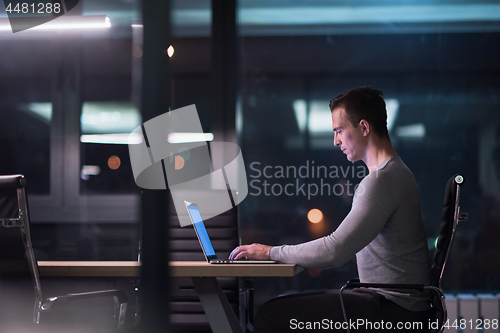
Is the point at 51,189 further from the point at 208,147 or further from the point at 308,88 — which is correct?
the point at 308,88

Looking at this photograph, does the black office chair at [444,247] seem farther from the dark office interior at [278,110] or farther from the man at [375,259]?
the dark office interior at [278,110]

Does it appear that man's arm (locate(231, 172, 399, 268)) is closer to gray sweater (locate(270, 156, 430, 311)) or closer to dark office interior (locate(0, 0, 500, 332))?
gray sweater (locate(270, 156, 430, 311))

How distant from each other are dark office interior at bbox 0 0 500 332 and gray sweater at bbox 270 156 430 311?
2135 millimetres

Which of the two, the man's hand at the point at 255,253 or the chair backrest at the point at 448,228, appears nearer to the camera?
the chair backrest at the point at 448,228

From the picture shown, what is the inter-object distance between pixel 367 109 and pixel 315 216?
221 cm

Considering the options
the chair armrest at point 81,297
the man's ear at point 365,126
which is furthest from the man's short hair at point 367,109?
the chair armrest at point 81,297

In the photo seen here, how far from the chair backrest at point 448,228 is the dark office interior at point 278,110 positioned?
209 cm

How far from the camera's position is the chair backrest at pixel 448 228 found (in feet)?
5.52

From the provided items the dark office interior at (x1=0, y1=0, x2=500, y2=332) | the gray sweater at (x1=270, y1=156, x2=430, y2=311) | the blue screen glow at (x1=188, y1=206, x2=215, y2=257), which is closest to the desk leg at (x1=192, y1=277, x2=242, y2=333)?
the blue screen glow at (x1=188, y1=206, x2=215, y2=257)

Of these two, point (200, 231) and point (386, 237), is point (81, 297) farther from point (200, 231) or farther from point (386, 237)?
point (386, 237)

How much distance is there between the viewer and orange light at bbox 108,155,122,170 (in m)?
4.06

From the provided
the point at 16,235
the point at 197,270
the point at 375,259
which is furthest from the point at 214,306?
the point at 16,235

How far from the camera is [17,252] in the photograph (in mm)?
1730

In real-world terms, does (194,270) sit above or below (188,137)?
below
